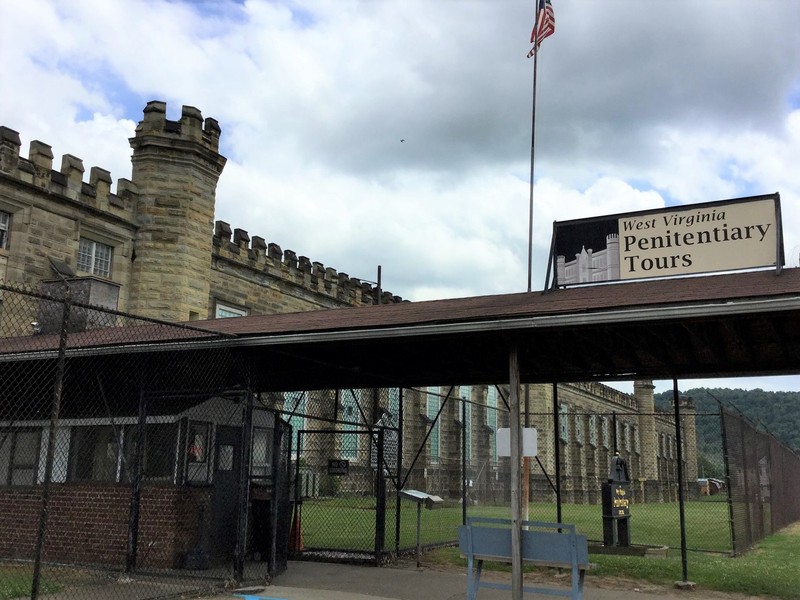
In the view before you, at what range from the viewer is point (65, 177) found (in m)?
26.4

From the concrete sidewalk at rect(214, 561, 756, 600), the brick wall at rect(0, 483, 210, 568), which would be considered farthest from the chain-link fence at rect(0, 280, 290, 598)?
the concrete sidewalk at rect(214, 561, 756, 600)

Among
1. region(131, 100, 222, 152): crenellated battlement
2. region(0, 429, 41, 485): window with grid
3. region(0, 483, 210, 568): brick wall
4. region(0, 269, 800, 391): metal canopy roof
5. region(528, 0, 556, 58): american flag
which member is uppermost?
region(528, 0, 556, 58): american flag

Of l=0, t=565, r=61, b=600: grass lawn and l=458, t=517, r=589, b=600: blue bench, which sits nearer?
l=458, t=517, r=589, b=600: blue bench

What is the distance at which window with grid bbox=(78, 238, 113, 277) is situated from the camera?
88.9ft

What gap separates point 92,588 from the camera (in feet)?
34.8

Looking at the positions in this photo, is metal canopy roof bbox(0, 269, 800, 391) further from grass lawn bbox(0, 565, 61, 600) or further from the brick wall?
grass lawn bbox(0, 565, 61, 600)

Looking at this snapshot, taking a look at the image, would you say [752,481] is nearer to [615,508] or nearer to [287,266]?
[615,508]

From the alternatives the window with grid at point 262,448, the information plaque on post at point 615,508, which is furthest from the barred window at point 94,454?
the information plaque on post at point 615,508

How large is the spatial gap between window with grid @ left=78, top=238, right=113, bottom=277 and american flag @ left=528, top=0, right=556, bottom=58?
16561mm

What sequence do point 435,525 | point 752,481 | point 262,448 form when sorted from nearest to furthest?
point 262,448
point 752,481
point 435,525

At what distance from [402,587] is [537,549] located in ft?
9.43

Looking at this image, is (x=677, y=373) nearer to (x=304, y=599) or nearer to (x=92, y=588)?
(x=304, y=599)

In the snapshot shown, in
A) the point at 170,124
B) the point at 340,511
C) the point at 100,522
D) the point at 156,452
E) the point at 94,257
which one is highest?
the point at 170,124

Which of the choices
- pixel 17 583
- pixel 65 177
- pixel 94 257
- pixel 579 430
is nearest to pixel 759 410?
pixel 579 430
